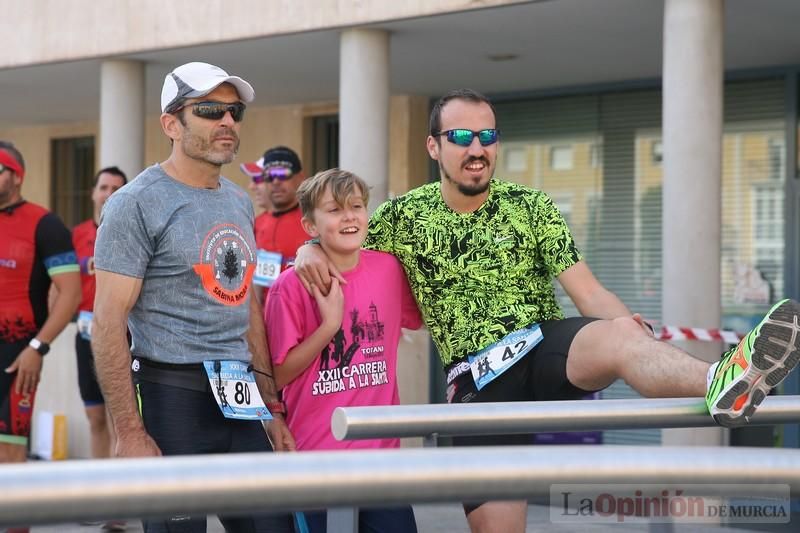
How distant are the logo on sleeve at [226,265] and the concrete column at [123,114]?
7548 millimetres

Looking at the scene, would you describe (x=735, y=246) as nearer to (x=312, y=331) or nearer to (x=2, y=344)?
(x=2, y=344)

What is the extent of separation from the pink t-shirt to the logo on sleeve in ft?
0.73

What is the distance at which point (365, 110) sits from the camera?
969 centimetres

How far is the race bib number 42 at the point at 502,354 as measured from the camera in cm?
432

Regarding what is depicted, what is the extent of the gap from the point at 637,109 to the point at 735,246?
1.54 meters

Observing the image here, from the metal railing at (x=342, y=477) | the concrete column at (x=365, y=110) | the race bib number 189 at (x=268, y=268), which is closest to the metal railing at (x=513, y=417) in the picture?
the metal railing at (x=342, y=477)

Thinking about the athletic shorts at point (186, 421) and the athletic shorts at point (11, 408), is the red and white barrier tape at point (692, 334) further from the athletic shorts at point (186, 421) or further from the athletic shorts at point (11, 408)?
the athletic shorts at point (186, 421)

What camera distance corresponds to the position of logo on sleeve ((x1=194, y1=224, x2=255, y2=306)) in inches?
153

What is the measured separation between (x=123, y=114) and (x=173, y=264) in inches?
308

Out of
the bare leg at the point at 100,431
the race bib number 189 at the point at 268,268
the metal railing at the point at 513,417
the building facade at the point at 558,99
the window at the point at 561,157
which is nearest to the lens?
the metal railing at the point at 513,417

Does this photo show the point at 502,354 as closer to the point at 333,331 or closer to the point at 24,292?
the point at 333,331

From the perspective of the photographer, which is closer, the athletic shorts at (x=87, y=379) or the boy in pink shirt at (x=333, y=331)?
the boy in pink shirt at (x=333, y=331)

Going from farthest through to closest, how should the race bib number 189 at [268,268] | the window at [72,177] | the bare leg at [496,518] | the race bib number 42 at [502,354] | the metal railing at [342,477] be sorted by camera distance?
the window at [72,177], the race bib number 189 at [268,268], the race bib number 42 at [502,354], the bare leg at [496,518], the metal railing at [342,477]

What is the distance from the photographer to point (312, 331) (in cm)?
419
